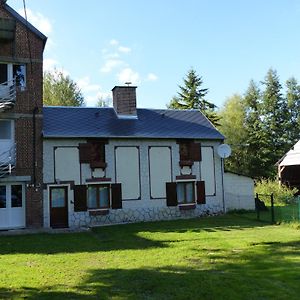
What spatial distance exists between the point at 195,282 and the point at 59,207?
13.8 meters

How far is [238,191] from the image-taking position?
26297 mm

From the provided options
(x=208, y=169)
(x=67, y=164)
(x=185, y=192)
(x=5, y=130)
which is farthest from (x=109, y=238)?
(x=208, y=169)

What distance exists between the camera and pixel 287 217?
68.0ft

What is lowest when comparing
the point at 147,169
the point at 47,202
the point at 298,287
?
the point at 298,287

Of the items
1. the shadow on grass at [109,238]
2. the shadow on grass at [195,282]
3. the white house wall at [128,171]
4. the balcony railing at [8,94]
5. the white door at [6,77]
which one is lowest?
the shadow on grass at [195,282]

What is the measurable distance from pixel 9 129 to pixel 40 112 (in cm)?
167

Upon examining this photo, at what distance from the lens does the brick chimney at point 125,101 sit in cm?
2525

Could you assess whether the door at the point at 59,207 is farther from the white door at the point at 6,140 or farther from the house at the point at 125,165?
the white door at the point at 6,140

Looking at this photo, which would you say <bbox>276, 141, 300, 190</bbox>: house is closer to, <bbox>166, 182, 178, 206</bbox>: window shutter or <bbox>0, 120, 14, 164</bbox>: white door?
<bbox>166, 182, 178, 206</bbox>: window shutter

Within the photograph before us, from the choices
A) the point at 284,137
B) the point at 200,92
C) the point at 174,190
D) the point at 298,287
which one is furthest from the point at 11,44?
the point at 284,137

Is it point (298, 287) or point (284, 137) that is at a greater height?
point (284, 137)

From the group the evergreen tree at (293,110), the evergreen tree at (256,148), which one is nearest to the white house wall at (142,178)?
the evergreen tree at (256,148)

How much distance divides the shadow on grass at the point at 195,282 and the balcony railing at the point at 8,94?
12.3 m

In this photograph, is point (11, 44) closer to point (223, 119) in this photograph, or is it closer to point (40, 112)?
point (40, 112)
